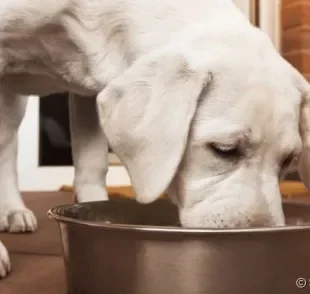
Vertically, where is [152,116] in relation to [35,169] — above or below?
above

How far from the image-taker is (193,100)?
43.2 inches

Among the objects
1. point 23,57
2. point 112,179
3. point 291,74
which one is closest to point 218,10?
point 291,74

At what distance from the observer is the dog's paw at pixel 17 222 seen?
171 centimetres

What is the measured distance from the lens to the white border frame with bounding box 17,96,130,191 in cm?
359

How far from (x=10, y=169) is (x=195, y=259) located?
1.03 meters

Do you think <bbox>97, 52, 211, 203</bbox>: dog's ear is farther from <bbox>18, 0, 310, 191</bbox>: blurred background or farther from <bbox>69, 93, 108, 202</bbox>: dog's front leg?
<bbox>18, 0, 310, 191</bbox>: blurred background

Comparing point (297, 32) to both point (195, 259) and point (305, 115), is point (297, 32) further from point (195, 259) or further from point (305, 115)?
point (195, 259)

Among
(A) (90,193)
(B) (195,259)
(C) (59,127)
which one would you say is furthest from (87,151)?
(C) (59,127)

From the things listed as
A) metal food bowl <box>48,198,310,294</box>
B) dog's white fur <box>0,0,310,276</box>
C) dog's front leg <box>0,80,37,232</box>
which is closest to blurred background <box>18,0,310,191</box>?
dog's front leg <box>0,80,37,232</box>

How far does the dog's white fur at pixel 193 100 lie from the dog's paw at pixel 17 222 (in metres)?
0.47

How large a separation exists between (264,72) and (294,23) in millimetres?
2603

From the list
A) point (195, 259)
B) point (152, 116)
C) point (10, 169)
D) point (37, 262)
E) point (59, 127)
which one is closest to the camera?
point (195, 259)

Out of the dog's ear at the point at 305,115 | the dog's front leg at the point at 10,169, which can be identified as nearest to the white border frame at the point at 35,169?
the dog's front leg at the point at 10,169

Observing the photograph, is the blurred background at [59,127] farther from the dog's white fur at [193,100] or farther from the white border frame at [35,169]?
the dog's white fur at [193,100]
